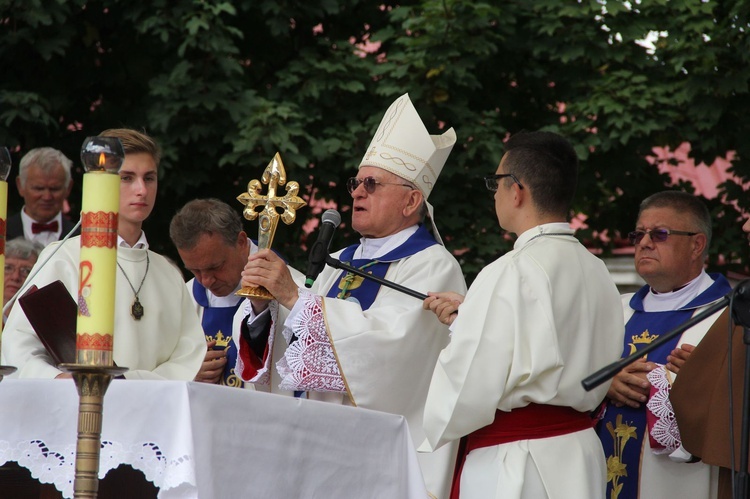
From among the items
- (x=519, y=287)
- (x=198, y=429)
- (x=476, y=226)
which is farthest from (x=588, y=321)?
(x=476, y=226)

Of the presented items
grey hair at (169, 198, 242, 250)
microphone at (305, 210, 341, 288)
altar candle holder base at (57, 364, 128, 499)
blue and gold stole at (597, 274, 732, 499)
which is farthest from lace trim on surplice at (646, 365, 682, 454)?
altar candle holder base at (57, 364, 128, 499)

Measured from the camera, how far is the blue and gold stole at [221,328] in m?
6.28

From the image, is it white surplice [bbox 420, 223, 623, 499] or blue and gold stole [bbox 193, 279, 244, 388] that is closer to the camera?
white surplice [bbox 420, 223, 623, 499]

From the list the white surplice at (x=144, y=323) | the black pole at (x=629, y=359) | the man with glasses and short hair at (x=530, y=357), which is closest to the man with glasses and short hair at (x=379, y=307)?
the white surplice at (x=144, y=323)

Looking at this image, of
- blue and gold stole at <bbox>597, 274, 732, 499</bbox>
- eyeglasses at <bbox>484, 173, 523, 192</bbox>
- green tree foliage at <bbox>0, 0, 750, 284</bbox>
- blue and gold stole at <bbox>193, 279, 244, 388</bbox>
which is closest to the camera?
eyeglasses at <bbox>484, 173, 523, 192</bbox>

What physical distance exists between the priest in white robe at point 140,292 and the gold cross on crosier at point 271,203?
1.37 ft

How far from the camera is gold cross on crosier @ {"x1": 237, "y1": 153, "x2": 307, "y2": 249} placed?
5.07 meters

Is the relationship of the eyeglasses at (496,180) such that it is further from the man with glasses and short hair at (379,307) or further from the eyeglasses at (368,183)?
the eyeglasses at (368,183)

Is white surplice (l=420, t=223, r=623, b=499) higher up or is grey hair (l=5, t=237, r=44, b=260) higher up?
grey hair (l=5, t=237, r=44, b=260)

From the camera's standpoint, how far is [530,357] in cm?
446

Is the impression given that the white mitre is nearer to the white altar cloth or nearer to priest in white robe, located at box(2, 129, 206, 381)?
priest in white robe, located at box(2, 129, 206, 381)

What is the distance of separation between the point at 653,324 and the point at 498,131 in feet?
10.2

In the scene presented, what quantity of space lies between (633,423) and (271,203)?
2084mm

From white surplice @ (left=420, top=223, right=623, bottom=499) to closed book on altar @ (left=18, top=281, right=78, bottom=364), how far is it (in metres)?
1.35
